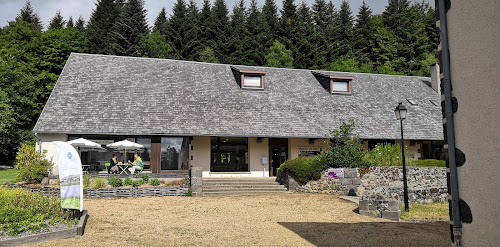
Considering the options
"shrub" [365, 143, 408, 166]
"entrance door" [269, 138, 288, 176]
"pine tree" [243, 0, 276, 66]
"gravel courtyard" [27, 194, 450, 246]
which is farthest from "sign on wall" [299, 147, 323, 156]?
"pine tree" [243, 0, 276, 66]

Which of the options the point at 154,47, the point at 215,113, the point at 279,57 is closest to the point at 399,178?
the point at 215,113

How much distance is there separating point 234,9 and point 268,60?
12.7 m

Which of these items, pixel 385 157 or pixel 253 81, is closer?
pixel 385 157

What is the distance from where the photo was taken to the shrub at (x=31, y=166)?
15031 millimetres

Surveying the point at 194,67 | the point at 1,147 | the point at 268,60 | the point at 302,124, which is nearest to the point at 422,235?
the point at 302,124

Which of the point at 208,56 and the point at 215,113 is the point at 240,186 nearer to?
the point at 215,113

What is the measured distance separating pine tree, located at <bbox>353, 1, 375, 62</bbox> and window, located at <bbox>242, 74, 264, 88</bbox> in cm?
2098

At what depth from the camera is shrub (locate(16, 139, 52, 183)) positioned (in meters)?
15.0

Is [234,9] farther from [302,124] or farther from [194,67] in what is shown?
[302,124]

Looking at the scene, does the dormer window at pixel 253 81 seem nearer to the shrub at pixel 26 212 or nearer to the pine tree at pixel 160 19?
the shrub at pixel 26 212

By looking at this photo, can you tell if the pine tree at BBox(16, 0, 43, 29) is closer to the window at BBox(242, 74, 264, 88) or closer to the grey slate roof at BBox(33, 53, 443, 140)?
the grey slate roof at BBox(33, 53, 443, 140)

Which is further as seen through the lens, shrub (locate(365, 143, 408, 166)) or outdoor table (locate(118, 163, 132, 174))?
outdoor table (locate(118, 163, 132, 174))

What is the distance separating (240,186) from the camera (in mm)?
16641

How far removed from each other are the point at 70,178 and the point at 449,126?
7.91 meters
